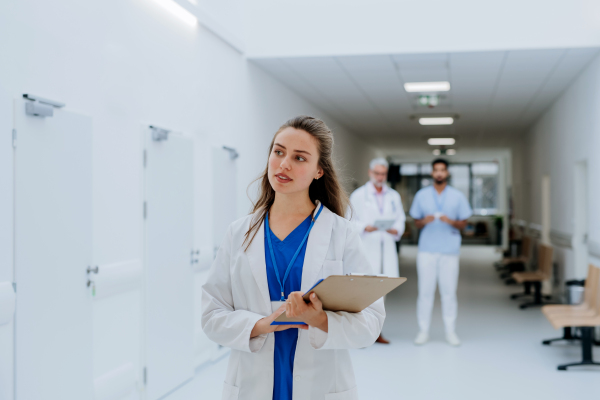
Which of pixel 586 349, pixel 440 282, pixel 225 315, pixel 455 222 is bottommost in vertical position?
pixel 586 349

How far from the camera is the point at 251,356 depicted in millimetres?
1561

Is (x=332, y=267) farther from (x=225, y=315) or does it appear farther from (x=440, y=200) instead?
(x=440, y=200)

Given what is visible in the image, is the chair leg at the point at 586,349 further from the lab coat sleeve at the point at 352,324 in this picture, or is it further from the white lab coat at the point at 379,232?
the lab coat sleeve at the point at 352,324

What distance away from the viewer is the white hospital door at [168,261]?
3867mm

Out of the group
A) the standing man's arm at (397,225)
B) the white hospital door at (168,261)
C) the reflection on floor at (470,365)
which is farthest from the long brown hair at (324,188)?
the standing man's arm at (397,225)

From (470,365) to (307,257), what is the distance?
384 cm

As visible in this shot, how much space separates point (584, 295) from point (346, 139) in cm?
670

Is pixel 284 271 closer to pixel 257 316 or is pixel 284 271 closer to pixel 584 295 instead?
pixel 257 316

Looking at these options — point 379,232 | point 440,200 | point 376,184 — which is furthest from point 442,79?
point 379,232

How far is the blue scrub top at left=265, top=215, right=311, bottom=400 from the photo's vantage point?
1.54 meters

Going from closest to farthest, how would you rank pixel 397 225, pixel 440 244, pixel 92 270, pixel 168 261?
pixel 92 270, pixel 168 261, pixel 440 244, pixel 397 225

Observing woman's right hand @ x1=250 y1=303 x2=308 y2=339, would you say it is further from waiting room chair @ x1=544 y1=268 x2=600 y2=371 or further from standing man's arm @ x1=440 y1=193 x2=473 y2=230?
standing man's arm @ x1=440 y1=193 x2=473 y2=230

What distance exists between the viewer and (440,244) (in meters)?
5.42

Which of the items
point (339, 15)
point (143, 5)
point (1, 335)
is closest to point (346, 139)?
point (339, 15)
